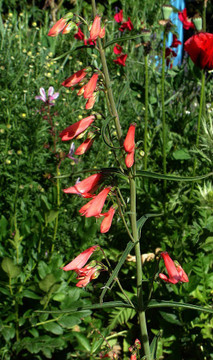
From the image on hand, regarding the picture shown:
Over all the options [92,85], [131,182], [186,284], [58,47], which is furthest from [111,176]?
[58,47]

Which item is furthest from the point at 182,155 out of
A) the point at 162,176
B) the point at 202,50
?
the point at 162,176

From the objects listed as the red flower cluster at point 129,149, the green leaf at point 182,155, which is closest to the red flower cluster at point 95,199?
the red flower cluster at point 129,149

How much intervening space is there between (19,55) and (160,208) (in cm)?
199

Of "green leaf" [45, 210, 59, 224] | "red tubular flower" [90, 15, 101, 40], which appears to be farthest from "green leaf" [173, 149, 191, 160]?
"red tubular flower" [90, 15, 101, 40]

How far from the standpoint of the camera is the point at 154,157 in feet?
10.1

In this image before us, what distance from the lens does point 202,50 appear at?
7.20ft

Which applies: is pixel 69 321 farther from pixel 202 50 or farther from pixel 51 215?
pixel 202 50

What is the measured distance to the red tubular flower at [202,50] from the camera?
219 centimetres

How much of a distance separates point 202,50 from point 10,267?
5.07 feet

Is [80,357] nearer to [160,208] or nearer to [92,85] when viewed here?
[160,208]

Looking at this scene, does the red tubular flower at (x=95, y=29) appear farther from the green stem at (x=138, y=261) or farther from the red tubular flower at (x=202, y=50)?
the red tubular flower at (x=202, y=50)

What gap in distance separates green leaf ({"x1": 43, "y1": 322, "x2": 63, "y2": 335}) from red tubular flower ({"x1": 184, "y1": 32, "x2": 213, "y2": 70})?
1612 millimetres

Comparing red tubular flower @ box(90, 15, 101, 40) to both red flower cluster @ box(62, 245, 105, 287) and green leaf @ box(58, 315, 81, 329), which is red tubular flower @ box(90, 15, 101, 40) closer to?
red flower cluster @ box(62, 245, 105, 287)

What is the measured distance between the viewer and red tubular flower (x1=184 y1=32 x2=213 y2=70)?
7.17 ft
